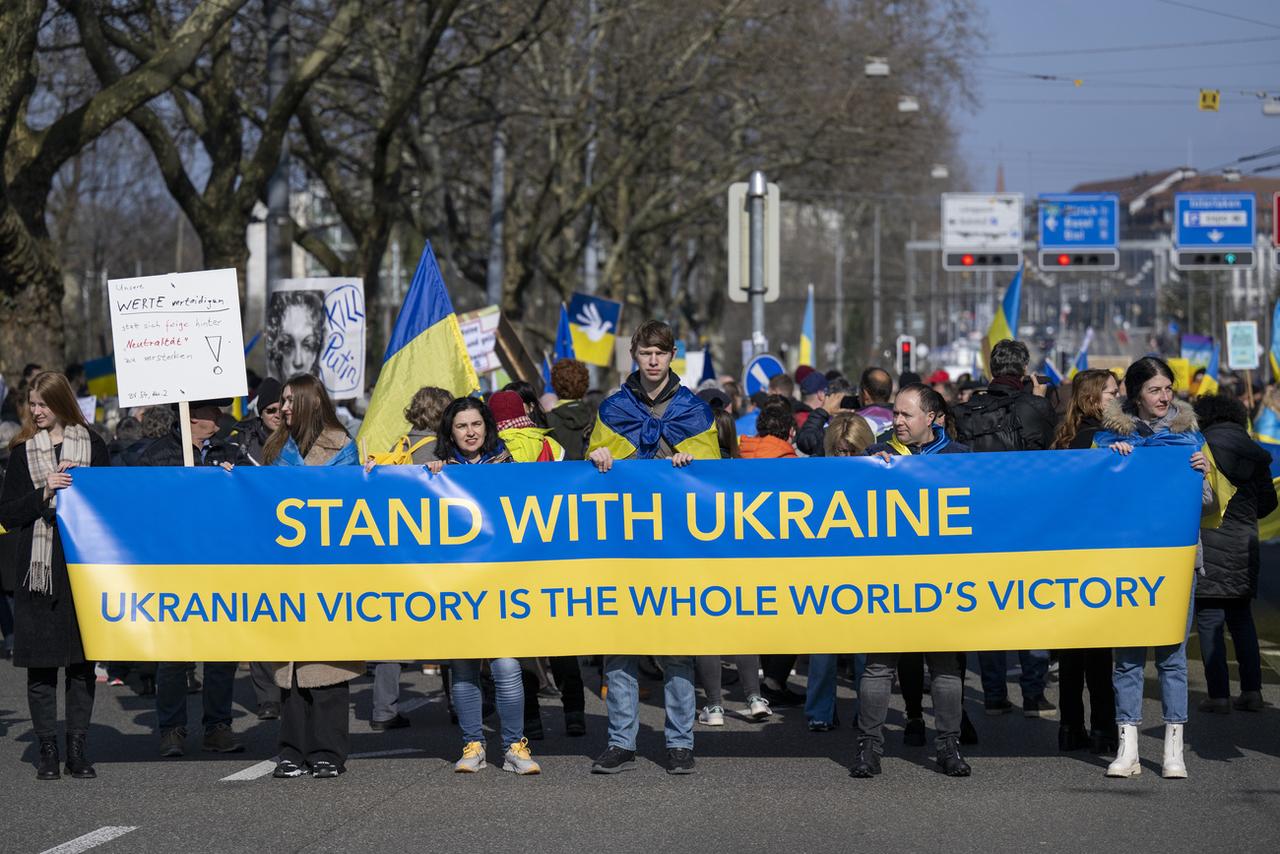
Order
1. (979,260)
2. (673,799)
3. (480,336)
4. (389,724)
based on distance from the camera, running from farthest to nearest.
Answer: (979,260) < (480,336) < (389,724) < (673,799)

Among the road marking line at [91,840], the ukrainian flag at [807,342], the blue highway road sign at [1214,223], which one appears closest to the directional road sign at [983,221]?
the blue highway road sign at [1214,223]

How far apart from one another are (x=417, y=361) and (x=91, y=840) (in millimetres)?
3731

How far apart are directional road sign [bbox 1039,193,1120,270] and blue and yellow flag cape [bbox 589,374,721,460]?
33.2 metres

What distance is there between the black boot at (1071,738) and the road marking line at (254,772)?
3.40 m

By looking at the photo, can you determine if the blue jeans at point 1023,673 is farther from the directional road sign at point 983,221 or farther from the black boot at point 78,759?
the directional road sign at point 983,221

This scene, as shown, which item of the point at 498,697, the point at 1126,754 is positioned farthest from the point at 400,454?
the point at 1126,754

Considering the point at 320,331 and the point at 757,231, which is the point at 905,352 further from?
the point at 320,331

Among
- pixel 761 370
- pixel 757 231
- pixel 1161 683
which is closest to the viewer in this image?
pixel 1161 683

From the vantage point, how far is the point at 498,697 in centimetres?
825

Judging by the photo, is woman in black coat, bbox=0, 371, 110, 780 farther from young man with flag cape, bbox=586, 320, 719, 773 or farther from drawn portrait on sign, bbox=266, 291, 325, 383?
drawn portrait on sign, bbox=266, 291, 325, 383

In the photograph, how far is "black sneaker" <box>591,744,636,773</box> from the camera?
8.14 metres

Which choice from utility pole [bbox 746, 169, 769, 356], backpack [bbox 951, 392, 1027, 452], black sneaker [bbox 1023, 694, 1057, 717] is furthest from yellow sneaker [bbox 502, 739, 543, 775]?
utility pole [bbox 746, 169, 769, 356]

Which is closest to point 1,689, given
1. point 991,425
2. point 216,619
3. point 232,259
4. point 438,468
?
point 216,619

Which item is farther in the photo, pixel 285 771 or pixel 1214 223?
pixel 1214 223
